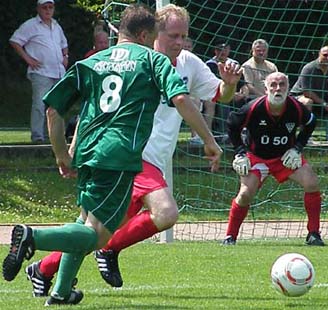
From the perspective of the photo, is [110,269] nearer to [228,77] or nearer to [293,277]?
[293,277]

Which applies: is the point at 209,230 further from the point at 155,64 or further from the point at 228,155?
the point at 155,64

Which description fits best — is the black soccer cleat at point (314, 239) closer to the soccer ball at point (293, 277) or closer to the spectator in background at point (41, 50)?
the soccer ball at point (293, 277)

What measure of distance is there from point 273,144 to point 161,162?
3.18 meters

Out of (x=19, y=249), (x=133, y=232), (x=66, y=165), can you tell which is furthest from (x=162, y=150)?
(x=19, y=249)

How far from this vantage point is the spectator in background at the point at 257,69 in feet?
45.4

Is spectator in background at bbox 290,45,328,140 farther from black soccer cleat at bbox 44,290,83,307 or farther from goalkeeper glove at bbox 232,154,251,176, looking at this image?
black soccer cleat at bbox 44,290,83,307

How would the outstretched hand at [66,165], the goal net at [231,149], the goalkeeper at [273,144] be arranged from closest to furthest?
the outstretched hand at [66,165] < the goalkeeper at [273,144] < the goal net at [231,149]

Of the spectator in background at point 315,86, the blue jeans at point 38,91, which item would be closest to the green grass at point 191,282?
the spectator in background at point 315,86

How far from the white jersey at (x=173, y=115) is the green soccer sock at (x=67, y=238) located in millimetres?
1692

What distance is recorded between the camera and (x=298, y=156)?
11586mm

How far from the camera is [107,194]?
7.12 metres

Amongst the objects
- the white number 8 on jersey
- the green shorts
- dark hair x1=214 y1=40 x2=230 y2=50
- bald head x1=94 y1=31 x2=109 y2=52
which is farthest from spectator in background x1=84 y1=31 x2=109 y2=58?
the green shorts

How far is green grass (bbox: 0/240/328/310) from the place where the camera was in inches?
300

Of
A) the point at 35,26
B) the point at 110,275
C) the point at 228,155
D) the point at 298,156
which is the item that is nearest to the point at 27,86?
the point at 35,26
